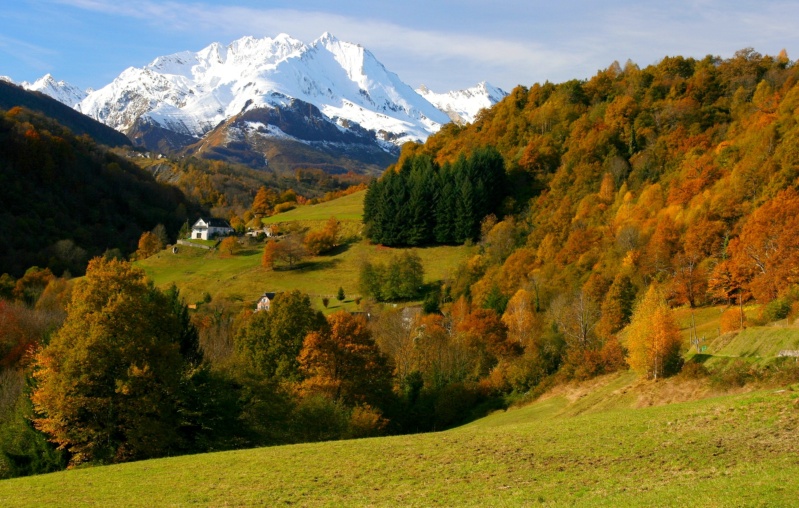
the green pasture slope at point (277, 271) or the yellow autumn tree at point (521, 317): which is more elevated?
the green pasture slope at point (277, 271)

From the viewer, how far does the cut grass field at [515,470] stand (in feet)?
61.2

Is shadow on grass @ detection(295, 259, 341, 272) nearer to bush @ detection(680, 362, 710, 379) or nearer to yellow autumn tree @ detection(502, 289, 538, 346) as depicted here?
yellow autumn tree @ detection(502, 289, 538, 346)

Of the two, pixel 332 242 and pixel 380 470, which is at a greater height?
pixel 332 242

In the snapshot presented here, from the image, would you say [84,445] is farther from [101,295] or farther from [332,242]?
[332,242]

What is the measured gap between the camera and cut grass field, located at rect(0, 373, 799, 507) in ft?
61.2

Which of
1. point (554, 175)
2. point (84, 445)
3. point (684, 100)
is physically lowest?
point (84, 445)

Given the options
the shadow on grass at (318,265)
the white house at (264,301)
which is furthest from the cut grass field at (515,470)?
the shadow on grass at (318,265)

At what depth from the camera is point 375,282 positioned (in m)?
99.9

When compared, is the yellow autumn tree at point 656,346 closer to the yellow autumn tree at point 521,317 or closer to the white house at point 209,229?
the yellow autumn tree at point 521,317

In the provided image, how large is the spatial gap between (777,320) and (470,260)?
2129 inches

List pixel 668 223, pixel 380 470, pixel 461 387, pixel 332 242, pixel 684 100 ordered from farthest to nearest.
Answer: pixel 332 242, pixel 684 100, pixel 668 223, pixel 461 387, pixel 380 470

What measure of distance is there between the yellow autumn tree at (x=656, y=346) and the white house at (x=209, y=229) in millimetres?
106198

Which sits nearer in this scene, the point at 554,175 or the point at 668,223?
the point at 668,223

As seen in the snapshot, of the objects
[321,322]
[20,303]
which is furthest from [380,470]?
[20,303]
